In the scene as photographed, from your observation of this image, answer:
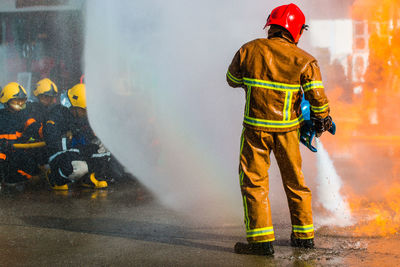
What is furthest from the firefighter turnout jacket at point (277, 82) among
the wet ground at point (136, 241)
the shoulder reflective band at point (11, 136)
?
the shoulder reflective band at point (11, 136)

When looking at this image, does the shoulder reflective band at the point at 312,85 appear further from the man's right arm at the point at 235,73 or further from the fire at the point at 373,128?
the fire at the point at 373,128

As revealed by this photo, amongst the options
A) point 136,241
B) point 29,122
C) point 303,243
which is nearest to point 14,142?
point 29,122

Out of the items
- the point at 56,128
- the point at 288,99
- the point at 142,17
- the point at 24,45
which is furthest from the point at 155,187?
the point at 24,45

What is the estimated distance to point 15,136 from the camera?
6410mm

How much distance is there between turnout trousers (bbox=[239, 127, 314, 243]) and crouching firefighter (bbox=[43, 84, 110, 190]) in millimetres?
3110

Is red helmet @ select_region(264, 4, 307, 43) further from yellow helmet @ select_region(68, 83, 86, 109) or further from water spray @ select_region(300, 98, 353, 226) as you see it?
yellow helmet @ select_region(68, 83, 86, 109)

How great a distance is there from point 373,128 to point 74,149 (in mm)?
10171

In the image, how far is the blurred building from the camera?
11.8 m

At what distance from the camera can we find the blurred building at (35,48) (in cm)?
1184

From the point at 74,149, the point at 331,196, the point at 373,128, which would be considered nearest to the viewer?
the point at 331,196

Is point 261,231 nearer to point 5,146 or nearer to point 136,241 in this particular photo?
point 136,241

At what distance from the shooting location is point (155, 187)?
580 cm

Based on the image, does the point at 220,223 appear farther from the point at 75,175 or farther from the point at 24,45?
the point at 24,45

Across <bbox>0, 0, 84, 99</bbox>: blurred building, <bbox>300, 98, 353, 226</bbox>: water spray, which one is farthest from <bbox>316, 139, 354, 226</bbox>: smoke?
<bbox>0, 0, 84, 99</bbox>: blurred building
